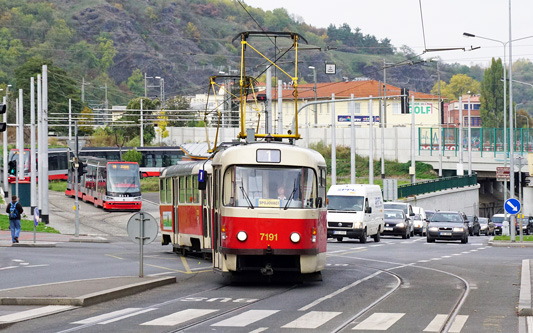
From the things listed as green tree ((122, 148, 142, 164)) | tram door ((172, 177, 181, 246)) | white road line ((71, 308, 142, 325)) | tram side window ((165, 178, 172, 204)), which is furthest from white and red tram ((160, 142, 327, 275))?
green tree ((122, 148, 142, 164))

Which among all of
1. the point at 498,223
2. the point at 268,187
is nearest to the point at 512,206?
the point at 268,187

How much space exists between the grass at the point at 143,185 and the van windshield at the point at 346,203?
41.6m

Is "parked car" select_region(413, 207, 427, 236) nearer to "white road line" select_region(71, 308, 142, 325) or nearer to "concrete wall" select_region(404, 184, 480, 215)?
"concrete wall" select_region(404, 184, 480, 215)

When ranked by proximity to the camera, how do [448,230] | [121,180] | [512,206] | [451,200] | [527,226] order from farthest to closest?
1. [451,200]
2. [527,226]
3. [121,180]
4. [448,230]
5. [512,206]

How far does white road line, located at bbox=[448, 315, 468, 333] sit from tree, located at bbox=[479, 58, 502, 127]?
123432 mm

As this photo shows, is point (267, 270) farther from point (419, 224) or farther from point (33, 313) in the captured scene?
point (419, 224)

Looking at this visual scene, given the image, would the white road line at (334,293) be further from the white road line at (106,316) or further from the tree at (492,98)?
the tree at (492,98)

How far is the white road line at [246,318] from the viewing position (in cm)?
1320

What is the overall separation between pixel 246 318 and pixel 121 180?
4732 cm

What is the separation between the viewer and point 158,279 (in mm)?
19156

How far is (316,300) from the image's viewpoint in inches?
643

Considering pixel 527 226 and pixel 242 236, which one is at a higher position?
pixel 242 236

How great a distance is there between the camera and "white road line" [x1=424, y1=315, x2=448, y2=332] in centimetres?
1260

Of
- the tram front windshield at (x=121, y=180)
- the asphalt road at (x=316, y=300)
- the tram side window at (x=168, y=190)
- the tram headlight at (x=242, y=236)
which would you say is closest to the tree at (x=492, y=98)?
the tram front windshield at (x=121, y=180)
